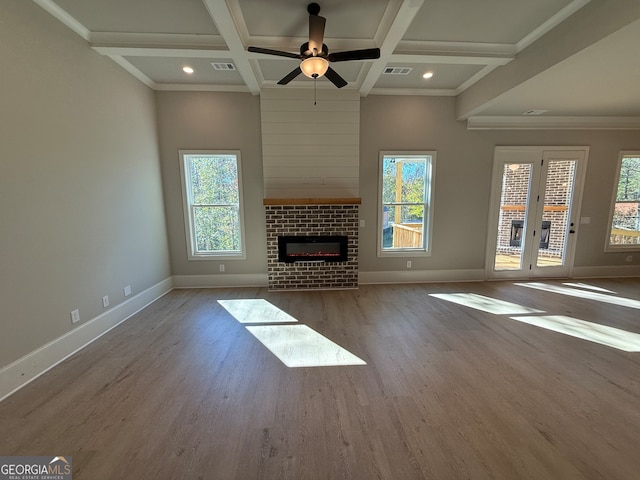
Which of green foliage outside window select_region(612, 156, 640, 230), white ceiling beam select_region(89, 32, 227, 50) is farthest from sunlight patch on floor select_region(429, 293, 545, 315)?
white ceiling beam select_region(89, 32, 227, 50)

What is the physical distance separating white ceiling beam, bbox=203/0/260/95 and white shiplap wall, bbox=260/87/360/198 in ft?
2.28

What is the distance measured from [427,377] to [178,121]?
490 centimetres

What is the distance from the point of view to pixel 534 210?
4.72 metres

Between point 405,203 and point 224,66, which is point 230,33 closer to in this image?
point 224,66

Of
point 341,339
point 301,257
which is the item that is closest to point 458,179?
point 301,257

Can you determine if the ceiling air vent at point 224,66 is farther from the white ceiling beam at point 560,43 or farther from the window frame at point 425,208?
the white ceiling beam at point 560,43

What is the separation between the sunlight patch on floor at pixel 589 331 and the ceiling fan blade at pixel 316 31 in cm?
387

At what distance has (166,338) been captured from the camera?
2.91 metres

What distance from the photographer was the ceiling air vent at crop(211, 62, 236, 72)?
133 inches

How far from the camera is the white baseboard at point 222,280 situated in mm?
4527

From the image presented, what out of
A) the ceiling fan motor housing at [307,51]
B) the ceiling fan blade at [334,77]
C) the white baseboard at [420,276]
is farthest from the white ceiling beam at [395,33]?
the white baseboard at [420,276]

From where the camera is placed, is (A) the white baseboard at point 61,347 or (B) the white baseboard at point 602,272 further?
(B) the white baseboard at point 602,272

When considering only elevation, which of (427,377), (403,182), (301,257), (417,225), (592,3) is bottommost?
(427,377)

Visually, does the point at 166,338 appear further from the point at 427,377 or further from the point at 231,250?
the point at 427,377
